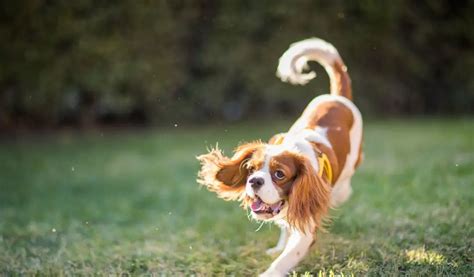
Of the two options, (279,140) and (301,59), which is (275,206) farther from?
(301,59)

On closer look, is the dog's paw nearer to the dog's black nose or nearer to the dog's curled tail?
the dog's black nose

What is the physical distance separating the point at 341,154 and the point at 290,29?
6.54 m

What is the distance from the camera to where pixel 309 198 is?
117 inches

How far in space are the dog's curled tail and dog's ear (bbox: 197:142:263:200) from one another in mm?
898

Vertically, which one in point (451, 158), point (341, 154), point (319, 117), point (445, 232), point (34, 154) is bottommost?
point (445, 232)

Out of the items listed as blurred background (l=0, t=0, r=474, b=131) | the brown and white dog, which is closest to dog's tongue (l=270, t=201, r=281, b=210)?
the brown and white dog

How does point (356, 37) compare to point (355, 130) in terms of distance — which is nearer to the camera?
point (355, 130)

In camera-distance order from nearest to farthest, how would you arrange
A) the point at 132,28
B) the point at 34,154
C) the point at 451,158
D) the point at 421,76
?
1. the point at 451,158
2. the point at 34,154
3. the point at 132,28
4. the point at 421,76

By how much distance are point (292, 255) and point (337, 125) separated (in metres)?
0.98

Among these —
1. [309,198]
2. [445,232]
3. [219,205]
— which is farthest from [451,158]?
[309,198]

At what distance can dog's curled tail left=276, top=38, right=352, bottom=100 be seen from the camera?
13.0 ft

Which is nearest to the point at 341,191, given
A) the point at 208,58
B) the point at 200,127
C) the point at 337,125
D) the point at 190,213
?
the point at 337,125

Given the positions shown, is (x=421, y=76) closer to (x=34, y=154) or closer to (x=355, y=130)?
(x=34, y=154)

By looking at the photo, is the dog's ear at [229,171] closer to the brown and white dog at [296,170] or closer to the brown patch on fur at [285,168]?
the brown and white dog at [296,170]
